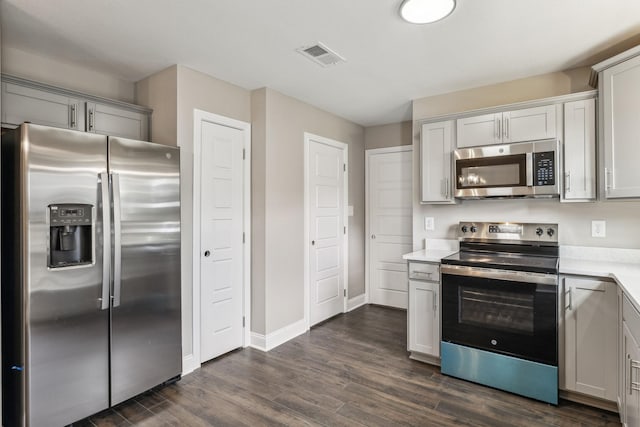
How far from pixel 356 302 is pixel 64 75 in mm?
3941

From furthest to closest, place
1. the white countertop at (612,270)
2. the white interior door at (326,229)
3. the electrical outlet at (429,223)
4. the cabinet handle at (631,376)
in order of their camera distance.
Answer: the white interior door at (326,229) < the electrical outlet at (429,223) < the white countertop at (612,270) < the cabinet handle at (631,376)

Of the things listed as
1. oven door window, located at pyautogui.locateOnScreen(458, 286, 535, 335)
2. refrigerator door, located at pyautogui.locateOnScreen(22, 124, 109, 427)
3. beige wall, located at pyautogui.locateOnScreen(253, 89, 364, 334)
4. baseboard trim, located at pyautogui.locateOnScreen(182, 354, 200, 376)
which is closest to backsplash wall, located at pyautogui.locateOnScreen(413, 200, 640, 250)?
oven door window, located at pyautogui.locateOnScreen(458, 286, 535, 335)

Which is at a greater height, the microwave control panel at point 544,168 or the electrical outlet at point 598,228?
the microwave control panel at point 544,168

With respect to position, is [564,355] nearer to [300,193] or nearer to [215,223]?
[300,193]

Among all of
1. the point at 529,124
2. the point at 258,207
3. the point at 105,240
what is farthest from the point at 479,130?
the point at 105,240

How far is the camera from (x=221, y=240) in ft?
10.2

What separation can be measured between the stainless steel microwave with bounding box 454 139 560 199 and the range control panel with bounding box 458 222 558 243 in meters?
0.31

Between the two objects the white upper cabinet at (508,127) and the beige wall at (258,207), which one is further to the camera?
the beige wall at (258,207)

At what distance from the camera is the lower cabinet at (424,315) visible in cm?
287

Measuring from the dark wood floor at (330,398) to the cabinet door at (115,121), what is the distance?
2035mm

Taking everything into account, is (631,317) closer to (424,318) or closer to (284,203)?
(424,318)

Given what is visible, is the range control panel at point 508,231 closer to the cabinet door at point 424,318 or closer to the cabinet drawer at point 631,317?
the cabinet door at point 424,318

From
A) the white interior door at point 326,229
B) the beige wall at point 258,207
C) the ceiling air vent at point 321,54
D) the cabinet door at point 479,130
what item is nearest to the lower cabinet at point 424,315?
the cabinet door at point 479,130

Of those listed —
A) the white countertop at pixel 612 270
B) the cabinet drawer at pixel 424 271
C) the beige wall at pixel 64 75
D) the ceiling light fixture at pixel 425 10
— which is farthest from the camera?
the cabinet drawer at pixel 424 271
